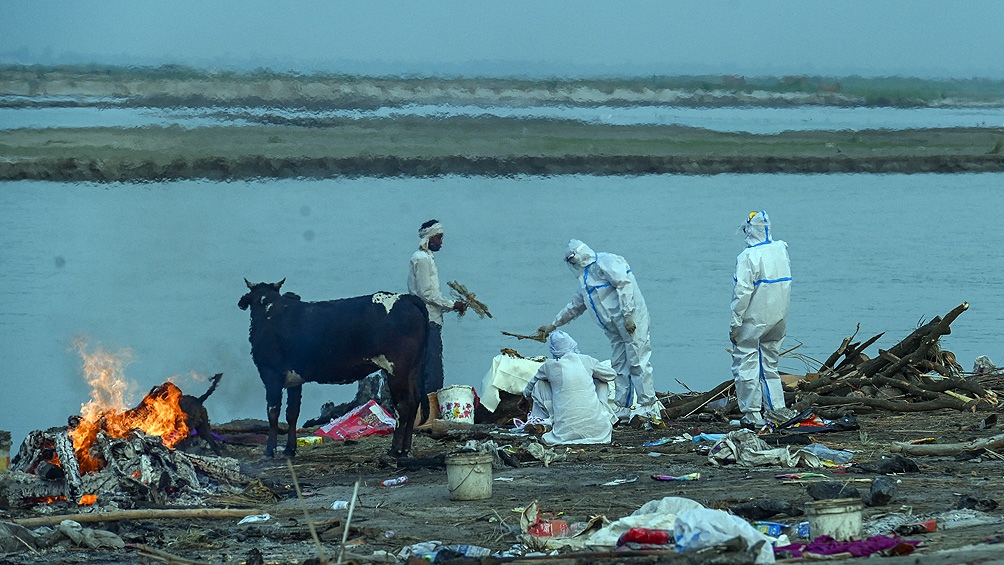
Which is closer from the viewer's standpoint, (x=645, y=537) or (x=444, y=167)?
(x=645, y=537)

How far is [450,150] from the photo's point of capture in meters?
29.6

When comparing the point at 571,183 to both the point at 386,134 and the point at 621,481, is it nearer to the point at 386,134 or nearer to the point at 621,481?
the point at 386,134

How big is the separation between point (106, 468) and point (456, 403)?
5269mm

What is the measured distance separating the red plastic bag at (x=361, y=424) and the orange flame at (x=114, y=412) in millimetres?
2296

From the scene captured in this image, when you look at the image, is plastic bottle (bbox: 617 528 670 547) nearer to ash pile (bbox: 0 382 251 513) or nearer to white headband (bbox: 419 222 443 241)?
ash pile (bbox: 0 382 251 513)

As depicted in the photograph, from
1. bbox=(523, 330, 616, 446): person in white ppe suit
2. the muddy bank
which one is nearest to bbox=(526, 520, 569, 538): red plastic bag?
bbox=(523, 330, 616, 446): person in white ppe suit

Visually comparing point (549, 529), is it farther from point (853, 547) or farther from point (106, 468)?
point (106, 468)

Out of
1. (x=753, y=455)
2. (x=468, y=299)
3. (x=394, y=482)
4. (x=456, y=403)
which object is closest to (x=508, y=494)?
(x=394, y=482)

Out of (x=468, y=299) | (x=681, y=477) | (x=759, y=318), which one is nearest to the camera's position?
(x=681, y=477)

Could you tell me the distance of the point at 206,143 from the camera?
25.7 meters

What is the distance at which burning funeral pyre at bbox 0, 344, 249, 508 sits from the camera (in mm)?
11398

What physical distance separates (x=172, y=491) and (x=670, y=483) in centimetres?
356

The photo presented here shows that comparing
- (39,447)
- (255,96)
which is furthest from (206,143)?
(39,447)

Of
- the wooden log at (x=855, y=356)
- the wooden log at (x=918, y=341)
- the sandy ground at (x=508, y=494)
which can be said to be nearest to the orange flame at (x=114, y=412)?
the sandy ground at (x=508, y=494)
